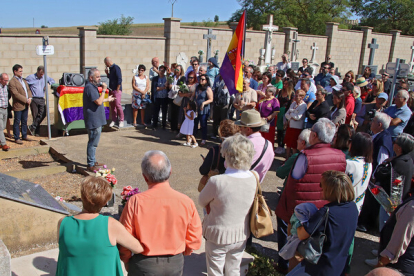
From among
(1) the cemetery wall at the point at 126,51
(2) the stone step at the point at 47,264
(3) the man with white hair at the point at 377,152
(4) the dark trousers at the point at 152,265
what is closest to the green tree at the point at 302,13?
(1) the cemetery wall at the point at 126,51

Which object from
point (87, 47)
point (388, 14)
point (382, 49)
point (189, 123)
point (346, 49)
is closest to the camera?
point (189, 123)

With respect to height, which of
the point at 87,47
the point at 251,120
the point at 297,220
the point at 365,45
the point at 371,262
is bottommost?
the point at 371,262

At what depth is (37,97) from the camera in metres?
9.51

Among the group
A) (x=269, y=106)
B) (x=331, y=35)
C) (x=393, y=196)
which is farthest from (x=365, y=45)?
(x=393, y=196)

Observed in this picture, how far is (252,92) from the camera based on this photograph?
792 centimetres

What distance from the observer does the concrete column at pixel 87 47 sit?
13.5m

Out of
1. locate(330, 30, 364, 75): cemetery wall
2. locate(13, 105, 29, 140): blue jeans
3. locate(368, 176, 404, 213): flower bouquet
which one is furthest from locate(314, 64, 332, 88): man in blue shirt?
locate(330, 30, 364, 75): cemetery wall

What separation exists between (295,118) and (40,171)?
15.8ft

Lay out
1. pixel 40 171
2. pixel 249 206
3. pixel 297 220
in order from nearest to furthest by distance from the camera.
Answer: pixel 297 220 → pixel 249 206 → pixel 40 171

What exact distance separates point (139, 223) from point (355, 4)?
44198 mm

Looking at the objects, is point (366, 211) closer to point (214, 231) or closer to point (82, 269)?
point (214, 231)

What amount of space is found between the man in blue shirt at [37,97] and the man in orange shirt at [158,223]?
762cm

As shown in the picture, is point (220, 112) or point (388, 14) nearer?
point (220, 112)

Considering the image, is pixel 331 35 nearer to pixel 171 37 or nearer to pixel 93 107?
pixel 171 37
